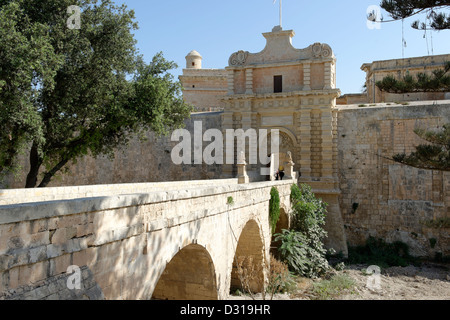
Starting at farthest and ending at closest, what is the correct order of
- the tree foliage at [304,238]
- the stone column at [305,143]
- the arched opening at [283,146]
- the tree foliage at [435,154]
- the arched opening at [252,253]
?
the arched opening at [283,146], the stone column at [305,143], the tree foliage at [304,238], the arched opening at [252,253], the tree foliage at [435,154]

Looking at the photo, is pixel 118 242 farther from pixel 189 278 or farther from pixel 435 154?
pixel 435 154

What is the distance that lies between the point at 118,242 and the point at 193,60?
26294 mm

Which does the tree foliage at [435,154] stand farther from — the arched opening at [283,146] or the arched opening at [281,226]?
the arched opening at [283,146]

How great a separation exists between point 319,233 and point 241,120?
7134 mm

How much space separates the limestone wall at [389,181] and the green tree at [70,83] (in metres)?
9.58

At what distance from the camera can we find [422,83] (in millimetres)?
9461

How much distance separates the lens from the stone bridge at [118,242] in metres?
3.68

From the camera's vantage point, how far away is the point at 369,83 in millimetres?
24797

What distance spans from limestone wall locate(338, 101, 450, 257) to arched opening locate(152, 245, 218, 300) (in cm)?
1171

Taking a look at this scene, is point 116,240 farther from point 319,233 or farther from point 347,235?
point 347,235

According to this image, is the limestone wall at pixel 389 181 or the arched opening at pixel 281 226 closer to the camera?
the arched opening at pixel 281 226

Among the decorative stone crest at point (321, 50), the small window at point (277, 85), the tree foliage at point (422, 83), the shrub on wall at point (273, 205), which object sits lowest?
the shrub on wall at point (273, 205)

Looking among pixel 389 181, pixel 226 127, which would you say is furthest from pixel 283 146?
pixel 389 181

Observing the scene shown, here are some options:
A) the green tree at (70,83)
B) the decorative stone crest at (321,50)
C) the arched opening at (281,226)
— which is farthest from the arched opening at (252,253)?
the decorative stone crest at (321,50)
